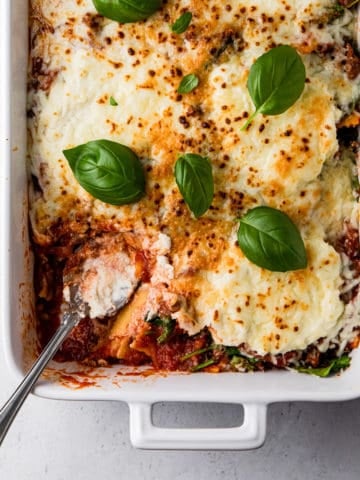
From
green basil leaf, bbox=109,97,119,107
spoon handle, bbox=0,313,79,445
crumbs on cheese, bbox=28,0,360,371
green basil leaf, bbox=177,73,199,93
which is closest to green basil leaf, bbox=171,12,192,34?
crumbs on cheese, bbox=28,0,360,371

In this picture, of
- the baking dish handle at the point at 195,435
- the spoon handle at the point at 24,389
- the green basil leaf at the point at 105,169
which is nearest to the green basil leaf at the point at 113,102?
the green basil leaf at the point at 105,169

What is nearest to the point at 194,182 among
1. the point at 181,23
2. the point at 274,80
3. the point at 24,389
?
the point at 274,80

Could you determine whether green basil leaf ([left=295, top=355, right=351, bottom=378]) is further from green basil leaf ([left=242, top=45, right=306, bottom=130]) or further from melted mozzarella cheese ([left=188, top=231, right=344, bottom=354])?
green basil leaf ([left=242, top=45, right=306, bottom=130])

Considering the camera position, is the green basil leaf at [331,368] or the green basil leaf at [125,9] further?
the green basil leaf at [331,368]

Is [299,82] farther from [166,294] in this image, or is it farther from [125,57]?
[166,294]

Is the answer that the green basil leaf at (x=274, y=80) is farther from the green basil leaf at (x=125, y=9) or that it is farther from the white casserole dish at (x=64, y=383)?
the white casserole dish at (x=64, y=383)

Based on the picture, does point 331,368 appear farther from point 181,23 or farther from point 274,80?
point 181,23
